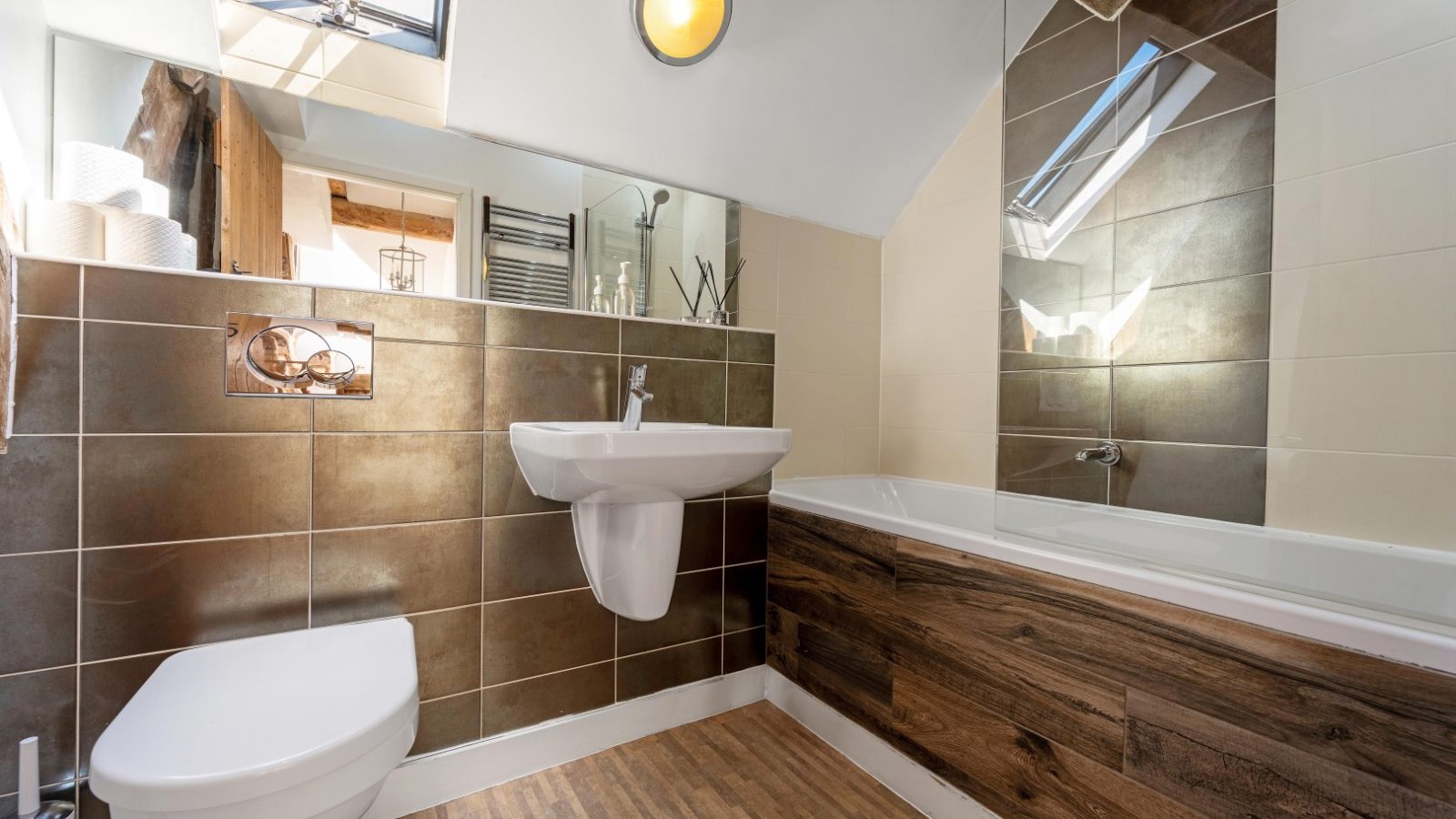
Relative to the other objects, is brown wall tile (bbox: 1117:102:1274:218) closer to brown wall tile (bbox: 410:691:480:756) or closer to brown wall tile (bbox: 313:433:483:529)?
brown wall tile (bbox: 313:433:483:529)

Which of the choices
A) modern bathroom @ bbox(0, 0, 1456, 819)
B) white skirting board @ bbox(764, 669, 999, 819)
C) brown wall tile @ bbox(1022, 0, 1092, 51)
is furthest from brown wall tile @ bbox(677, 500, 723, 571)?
brown wall tile @ bbox(1022, 0, 1092, 51)

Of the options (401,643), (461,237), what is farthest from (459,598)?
(461,237)

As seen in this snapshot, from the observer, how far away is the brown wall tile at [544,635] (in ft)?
5.08

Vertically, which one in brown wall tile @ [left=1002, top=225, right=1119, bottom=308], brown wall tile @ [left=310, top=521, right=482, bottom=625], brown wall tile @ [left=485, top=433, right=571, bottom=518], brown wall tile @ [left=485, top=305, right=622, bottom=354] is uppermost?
brown wall tile @ [left=1002, top=225, right=1119, bottom=308]

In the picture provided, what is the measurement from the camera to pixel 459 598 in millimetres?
1499

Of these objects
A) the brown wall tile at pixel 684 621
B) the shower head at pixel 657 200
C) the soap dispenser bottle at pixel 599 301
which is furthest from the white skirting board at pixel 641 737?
the shower head at pixel 657 200

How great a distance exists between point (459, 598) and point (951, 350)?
1868 millimetres

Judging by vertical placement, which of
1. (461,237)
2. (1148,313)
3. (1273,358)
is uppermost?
(461,237)

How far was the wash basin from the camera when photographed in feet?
3.88

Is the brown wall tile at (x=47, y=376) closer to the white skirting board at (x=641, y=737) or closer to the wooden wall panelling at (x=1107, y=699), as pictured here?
the white skirting board at (x=641, y=737)

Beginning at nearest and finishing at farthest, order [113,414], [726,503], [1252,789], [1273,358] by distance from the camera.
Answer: [1252,789], [113,414], [1273,358], [726,503]

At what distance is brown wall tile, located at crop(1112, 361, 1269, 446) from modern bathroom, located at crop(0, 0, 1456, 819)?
0.04 ft

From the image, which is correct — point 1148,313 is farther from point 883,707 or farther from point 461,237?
point 461,237

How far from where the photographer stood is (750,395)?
6.57 ft
